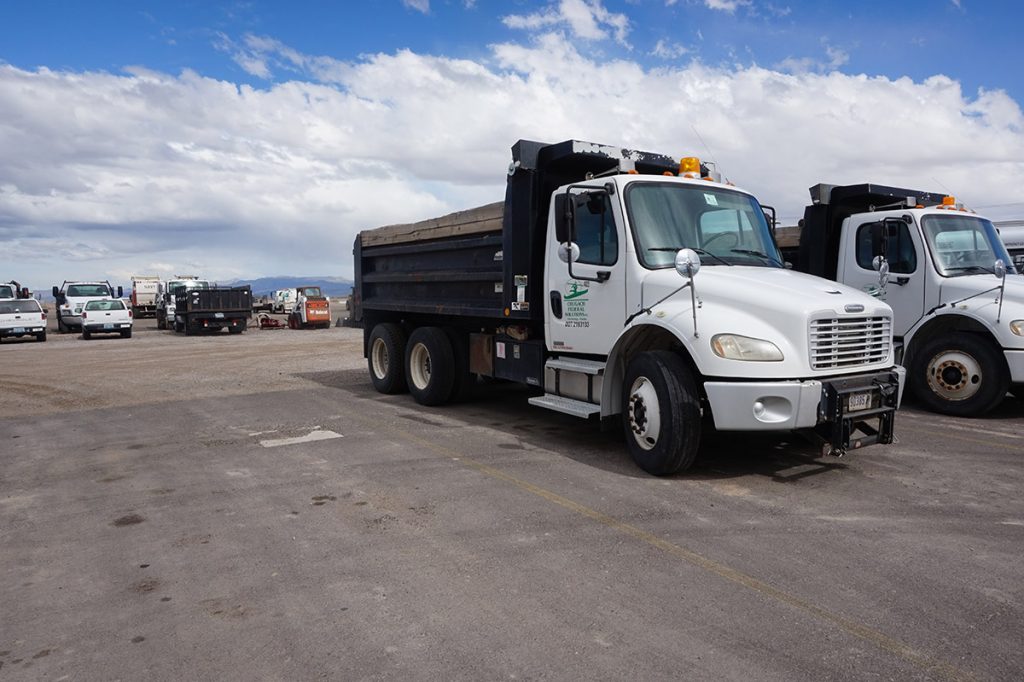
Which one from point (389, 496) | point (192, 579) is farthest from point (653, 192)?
point (192, 579)

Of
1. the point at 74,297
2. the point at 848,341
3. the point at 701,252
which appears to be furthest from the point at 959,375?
the point at 74,297

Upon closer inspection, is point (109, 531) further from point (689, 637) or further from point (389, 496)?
point (689, 637)

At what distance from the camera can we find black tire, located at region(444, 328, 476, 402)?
987 cm

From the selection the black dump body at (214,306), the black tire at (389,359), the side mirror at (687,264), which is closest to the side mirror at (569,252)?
the side mirror at (687,264)

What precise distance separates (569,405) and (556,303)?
1056 millimetres

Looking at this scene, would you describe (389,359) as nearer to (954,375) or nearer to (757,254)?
(757,254)

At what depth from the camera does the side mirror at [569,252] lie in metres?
7.10

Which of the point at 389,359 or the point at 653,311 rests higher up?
the point at 653,311

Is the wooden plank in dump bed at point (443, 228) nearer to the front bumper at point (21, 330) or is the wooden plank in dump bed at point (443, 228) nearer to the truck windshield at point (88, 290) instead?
the front bumper at point (21, 330)

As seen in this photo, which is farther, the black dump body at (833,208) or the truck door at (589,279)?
the black dump body at (833,208)

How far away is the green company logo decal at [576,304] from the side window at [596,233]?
26 cm

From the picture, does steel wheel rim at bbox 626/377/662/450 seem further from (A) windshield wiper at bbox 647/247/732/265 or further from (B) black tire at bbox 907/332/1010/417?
(B) black tire at bbox 907/332/1010/417

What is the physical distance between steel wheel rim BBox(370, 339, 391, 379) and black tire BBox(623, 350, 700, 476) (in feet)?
18.3

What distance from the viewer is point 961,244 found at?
907 cm
